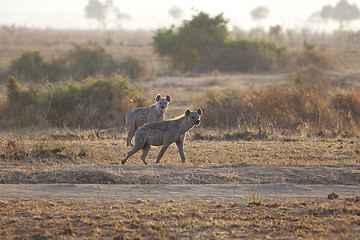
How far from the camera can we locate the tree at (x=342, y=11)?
96.0 meters

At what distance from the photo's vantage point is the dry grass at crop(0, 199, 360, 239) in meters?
6.41

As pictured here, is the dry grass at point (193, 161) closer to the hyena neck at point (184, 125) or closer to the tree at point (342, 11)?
the hyena neck at point (184, 125)

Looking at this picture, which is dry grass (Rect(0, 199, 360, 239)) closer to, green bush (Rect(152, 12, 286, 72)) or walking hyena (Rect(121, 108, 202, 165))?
walking hyena (Rect(121, 108, 202, 165))

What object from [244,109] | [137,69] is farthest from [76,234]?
[137,69]

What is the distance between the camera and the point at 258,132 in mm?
14594

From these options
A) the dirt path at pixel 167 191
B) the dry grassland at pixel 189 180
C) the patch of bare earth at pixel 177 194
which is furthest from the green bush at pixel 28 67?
the dirt path at pixel 167 191

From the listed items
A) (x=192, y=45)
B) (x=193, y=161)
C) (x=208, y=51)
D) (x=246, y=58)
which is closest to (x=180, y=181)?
(x=193, y=161)

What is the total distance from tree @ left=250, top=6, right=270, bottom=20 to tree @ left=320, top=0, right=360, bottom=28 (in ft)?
39.2

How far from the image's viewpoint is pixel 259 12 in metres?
105

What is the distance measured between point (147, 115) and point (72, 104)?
5.67m

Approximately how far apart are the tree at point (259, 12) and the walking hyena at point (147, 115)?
95.6 metres

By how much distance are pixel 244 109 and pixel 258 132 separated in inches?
96.8

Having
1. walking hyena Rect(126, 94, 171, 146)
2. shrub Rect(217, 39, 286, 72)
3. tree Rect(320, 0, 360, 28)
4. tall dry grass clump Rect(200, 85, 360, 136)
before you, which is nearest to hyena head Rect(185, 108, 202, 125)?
walking hyena Rect(126, 94, 171, 146)

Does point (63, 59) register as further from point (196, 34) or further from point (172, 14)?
point (172, 14)
